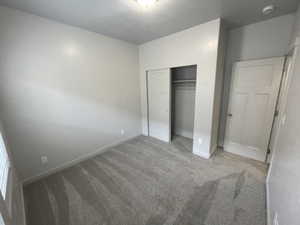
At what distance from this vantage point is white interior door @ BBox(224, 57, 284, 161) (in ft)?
7.29

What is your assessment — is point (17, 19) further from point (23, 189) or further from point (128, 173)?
point (128, 173)

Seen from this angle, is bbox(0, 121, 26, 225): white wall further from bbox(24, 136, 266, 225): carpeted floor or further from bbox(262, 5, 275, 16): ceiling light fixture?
bbox(262, 5, 275, 16): ceiling light fixture

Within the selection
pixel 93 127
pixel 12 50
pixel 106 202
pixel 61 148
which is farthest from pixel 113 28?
pixel 106 202

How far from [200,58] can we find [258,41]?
109 centimetres

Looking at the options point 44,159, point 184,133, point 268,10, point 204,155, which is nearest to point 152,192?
point 204,155

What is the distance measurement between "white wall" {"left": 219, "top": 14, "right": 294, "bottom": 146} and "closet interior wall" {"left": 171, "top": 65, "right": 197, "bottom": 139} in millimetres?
830

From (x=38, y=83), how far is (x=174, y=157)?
2.87 meters

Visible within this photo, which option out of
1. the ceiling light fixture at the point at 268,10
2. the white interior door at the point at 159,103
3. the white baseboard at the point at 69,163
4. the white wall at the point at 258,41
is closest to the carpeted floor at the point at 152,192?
the white baseboard at the point at 69,163

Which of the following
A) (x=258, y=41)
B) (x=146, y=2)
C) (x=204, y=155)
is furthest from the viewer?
(x=204, y=155)

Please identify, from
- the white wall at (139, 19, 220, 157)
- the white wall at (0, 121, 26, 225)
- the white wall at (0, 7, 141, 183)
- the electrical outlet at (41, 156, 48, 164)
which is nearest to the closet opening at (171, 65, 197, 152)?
the white wall at (139, 19, 220, 157)

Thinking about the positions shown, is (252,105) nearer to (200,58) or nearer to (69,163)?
(200,58)

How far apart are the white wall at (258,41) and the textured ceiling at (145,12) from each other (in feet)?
0.52

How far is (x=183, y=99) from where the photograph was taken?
11.7ft

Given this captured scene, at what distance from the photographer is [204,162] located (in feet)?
8.12
